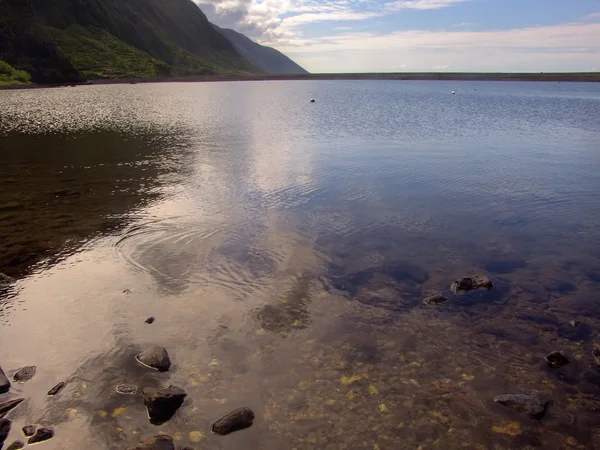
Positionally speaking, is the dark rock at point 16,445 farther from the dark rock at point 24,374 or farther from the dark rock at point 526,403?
the dark rock at point 526,403

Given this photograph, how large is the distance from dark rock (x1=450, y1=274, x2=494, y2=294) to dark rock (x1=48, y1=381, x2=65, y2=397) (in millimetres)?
13407

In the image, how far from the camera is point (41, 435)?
10.1 meters

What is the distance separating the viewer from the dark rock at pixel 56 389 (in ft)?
38.0

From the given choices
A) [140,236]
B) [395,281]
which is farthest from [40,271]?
[395,281]

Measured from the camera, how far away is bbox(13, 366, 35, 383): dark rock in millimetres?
12055

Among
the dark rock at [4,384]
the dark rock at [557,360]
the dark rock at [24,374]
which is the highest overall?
the dark rock at [4,384]

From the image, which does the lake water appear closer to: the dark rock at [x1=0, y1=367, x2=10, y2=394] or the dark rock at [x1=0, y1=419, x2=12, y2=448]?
the dark rock at [x1=0, y1=419, x2=12, y2=448]

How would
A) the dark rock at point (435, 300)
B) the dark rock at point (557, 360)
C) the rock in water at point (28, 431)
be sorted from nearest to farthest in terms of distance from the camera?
the rock in water at point (28, 431)
the dark rock at point (557, 360)
the dark rock at point (435, 300)

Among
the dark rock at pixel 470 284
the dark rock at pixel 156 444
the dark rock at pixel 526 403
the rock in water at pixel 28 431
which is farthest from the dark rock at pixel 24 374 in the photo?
the dark rock at pixel 470 284

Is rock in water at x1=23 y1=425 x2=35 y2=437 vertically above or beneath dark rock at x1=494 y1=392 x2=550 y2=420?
above

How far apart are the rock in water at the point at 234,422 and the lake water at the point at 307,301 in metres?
0.29

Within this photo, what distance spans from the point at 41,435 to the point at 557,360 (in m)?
13.7

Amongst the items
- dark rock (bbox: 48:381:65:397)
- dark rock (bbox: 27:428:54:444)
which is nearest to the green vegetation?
dark rock (bbox: 48:381:65:397)

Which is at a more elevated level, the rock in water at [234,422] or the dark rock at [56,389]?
the dark rock at [56,389]
